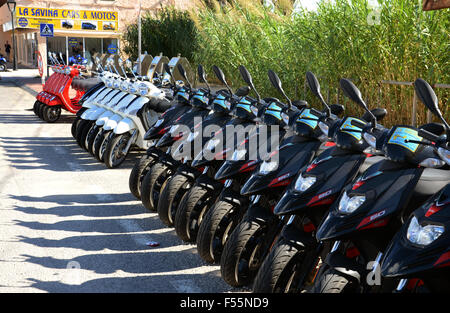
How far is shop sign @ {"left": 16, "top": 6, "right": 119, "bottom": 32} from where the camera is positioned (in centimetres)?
3347

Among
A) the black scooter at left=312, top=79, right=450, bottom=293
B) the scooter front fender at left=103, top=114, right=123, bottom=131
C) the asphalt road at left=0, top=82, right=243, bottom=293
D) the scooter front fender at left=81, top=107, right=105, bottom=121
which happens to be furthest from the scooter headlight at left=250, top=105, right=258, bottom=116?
the scooter front fender at left=81, top=107, right=105, bottom=121

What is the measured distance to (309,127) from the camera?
3.35m

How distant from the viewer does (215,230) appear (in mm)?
3643

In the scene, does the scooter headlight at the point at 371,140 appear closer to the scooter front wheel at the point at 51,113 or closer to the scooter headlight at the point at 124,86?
the scooter headlight at the point at 124,86

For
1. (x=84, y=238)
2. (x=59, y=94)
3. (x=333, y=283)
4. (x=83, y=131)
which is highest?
(x=333, y=283)

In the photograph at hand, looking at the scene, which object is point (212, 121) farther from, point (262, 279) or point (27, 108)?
point (27, 108)

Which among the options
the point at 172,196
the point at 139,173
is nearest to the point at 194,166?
the point at 172,196

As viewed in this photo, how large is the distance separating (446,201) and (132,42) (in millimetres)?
17324

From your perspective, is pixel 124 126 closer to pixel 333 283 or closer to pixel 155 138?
pixel 155 138

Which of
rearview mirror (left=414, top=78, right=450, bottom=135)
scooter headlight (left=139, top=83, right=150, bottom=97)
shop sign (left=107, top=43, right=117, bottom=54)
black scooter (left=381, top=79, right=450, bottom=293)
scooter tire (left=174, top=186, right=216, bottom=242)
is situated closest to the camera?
black scooter (left=381, top=79, right=450, bottom=293)

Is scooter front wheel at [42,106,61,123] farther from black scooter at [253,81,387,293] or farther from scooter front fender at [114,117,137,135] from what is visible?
black scooter at [253,81,387,293]

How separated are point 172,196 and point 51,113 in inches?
325

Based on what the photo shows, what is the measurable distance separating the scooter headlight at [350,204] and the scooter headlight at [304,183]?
0.34 m

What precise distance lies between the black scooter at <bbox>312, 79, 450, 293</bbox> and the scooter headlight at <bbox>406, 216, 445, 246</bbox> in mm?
252
